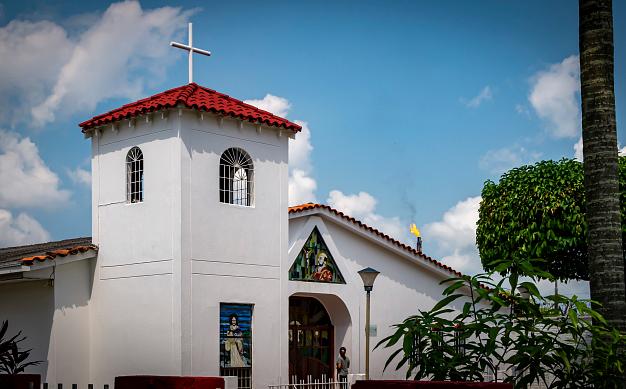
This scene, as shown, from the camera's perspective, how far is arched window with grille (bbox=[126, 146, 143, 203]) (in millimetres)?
21453

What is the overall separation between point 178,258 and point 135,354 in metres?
2.33

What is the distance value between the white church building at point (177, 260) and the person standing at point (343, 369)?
62.8 inches

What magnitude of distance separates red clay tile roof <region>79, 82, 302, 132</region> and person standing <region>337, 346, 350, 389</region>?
5625 millimetres

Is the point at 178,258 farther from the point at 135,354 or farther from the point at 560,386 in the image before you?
the point at 560,386

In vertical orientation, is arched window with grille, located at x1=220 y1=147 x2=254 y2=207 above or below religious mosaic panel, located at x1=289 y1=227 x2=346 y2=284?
above

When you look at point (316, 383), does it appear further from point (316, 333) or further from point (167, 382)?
point (167, 382)

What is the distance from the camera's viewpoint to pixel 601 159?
14797 mm

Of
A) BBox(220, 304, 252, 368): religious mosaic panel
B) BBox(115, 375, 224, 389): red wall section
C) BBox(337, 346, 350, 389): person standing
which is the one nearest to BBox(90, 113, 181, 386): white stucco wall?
BBox(220, 304, 252, 368): religious mosaic panel

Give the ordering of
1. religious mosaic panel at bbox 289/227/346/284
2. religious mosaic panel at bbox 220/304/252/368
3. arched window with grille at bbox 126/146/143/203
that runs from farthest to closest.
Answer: religious mosaic panel at bbox 289/227/346/284, arched window with grille at bbox 126/146/143/203, religious mosaic panel at bbox 220/304/252/368

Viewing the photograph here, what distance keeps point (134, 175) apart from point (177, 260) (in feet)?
8.41

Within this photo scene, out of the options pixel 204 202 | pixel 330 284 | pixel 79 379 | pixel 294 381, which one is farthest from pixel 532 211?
pixel 79 379

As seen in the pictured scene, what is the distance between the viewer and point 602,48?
15.0 metres

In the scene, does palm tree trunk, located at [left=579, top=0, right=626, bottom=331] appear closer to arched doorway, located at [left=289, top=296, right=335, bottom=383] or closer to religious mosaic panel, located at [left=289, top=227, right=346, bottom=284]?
religious mosaic panel, located at [left=289, top=227, right=346, bottom=284]

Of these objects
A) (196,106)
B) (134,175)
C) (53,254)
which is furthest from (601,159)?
(53,254)
